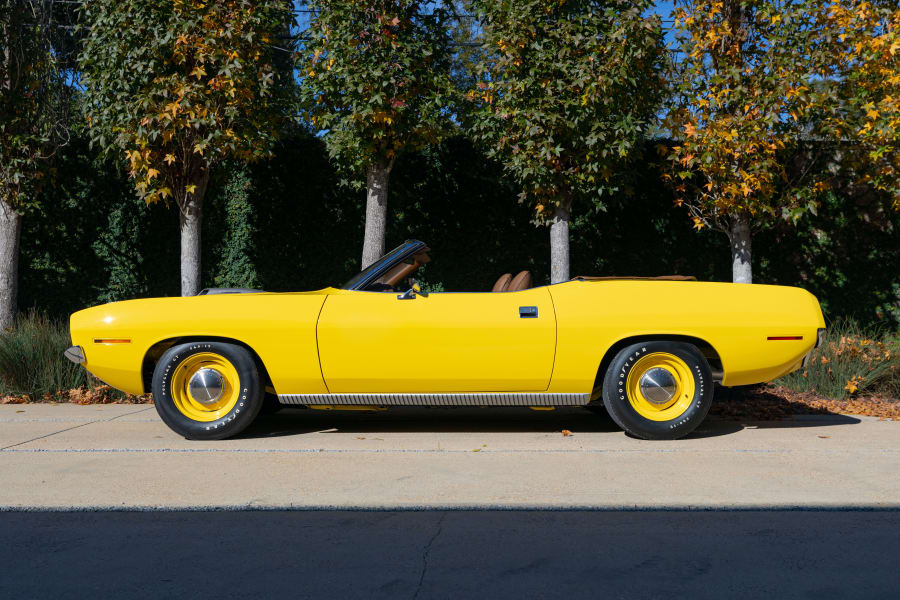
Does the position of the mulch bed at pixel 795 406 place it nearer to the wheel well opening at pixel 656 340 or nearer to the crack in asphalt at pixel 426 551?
the wheel well opening at pixel 656 340

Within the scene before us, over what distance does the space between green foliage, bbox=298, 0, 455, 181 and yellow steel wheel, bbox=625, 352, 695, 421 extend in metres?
5.52

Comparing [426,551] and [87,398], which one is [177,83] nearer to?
[87,398]

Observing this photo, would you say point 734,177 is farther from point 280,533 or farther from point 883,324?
point 280,533

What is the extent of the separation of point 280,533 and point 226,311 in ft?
8.52

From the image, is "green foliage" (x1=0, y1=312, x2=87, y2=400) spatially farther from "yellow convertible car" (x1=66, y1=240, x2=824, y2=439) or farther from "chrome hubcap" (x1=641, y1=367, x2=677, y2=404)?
"chrome hubcap" (x1=641, y1=367, x2=677, y2=404)

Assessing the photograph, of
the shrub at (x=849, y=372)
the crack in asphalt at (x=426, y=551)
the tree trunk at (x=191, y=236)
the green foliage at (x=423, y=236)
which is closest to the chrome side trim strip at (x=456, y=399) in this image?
the crack in asphalt at (x=426, y=551)

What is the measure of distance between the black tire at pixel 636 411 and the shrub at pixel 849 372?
2.92m

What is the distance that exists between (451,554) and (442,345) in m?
2.57

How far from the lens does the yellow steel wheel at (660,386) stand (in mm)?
5828

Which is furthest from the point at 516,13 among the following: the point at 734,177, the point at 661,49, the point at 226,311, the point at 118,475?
the point at 118,475

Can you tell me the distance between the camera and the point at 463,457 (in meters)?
5.29

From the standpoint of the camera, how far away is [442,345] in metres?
5.77

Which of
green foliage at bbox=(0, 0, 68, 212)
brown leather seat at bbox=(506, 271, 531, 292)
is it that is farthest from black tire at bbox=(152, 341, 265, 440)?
green foliage at bbox=(0, 0, 68, 212)

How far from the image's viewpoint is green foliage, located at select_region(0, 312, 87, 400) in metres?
8.45
